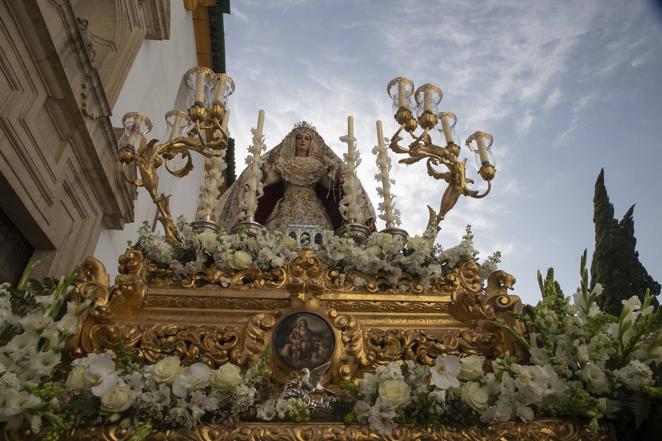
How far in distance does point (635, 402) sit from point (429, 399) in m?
0.93

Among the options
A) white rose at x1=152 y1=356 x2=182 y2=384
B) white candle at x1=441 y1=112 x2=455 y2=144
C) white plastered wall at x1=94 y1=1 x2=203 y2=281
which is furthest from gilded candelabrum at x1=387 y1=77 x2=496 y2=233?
white plastered wall at x1=94 y1=1 x2=203 y2=281

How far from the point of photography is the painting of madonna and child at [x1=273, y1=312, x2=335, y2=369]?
279cm

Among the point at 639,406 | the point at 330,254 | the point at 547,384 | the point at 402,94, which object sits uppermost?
the point at 402,94

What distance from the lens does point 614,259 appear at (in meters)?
6.89

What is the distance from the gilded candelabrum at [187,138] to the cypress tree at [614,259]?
5.54 metres

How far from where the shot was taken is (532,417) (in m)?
2.24

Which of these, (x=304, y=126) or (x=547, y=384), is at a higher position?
(x=304, y=126)

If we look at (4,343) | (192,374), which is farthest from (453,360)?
(4,343)

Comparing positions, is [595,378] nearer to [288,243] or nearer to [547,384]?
[547,384]

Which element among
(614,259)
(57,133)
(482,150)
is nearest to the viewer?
(482,150)

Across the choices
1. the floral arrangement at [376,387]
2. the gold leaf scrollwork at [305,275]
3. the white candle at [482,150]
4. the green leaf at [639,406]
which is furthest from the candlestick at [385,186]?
the green leaf at [639,406]

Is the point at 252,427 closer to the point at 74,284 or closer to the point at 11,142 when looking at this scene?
the point at 74,284

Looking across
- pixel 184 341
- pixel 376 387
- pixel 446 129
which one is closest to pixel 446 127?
pixel 446 129

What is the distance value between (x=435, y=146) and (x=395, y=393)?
106 inches
